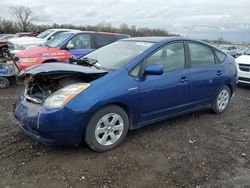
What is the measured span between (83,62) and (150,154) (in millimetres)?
1842

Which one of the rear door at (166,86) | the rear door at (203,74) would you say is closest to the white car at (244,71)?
the rear door at (203,74)

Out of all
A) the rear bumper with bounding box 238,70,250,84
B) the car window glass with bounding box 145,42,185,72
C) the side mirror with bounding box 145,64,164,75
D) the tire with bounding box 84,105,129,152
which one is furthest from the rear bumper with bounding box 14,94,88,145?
the rear bumper with bounding box 238,70,250,84

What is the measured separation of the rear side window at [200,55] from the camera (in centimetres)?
524

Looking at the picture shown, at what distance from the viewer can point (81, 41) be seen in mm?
9992

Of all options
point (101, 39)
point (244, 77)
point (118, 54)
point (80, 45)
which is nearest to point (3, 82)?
point (80, 45)

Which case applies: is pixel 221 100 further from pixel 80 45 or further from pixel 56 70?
pixel 80 45

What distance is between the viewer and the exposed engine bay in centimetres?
393

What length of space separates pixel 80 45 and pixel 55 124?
674 cm

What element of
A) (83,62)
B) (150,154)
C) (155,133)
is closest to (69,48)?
(83,62)

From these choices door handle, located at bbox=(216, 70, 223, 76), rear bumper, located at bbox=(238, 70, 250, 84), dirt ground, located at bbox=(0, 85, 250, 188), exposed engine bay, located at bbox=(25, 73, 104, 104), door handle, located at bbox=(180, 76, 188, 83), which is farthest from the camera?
rear bumper, located at bbox=(238, 70, 250, 84)

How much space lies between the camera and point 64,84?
396 centimetres

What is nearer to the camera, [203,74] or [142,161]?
[142,161]

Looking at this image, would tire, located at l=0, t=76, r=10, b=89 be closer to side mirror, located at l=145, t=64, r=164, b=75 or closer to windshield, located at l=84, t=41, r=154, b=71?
windshield, located at l=84, t=41, r=154, b=71

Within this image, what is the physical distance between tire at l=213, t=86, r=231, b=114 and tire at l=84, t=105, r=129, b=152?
2596mm
